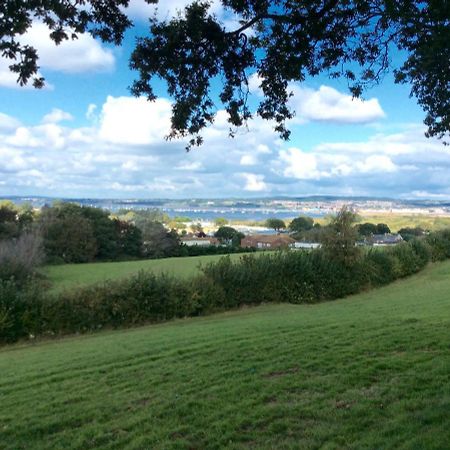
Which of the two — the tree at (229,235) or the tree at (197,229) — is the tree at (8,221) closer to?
the tree at (229,235)

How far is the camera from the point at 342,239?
2905cm

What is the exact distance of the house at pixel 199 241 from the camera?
Result: 6673 centimetres

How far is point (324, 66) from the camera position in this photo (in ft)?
24.1

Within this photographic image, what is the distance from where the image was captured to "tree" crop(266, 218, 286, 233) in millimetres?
62109

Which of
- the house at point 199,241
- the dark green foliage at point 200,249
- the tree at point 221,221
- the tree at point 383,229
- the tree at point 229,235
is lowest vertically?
the dark green foliage at point 200,249

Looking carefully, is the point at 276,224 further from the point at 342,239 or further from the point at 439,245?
the point at 342,239

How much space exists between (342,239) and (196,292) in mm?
11425

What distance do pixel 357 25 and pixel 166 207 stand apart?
209 ft

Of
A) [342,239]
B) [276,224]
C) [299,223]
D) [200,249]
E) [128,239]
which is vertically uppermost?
[342,239]

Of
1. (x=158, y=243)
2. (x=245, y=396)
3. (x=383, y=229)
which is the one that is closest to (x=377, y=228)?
(x=383, y=229)

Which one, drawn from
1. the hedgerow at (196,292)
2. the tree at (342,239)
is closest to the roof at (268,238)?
the hedgerow at (196,292)

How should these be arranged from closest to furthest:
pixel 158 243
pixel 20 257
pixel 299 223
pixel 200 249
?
pixel 20 257 → pixel 299 223 → pixel 200 249 → pixel 158 243

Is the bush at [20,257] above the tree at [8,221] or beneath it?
beneath

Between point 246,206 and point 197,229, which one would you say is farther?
point 197,229
